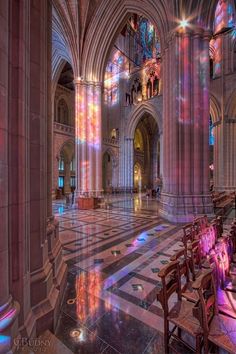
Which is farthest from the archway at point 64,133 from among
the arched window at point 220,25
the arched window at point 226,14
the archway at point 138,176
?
the arched window at point 226,14

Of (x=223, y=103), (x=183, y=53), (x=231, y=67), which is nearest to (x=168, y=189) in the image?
Answer: (x=183, y=53)

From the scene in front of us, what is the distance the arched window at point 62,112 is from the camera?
25656 mm

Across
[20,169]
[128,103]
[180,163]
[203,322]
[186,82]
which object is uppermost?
[128,103]

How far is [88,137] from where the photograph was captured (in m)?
14.3

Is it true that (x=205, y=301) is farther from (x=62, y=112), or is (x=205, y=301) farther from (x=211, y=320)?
(x=62, y=112)

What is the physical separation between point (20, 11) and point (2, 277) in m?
2.70

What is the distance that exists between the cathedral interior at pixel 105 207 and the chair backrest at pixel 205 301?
14 millimetres

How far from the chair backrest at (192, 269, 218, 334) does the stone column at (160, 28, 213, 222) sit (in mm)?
6980

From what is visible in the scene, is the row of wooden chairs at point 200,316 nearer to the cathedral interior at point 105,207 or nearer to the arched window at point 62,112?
the cathedral interior at point 105,207

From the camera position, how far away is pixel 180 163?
886cm

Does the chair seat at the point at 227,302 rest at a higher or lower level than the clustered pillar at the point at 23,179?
lower

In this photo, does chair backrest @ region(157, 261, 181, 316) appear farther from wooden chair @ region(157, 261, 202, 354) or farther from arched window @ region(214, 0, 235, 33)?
arched window @ region(214, 0, 235, 33)

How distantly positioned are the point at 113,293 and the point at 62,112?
26250 mm

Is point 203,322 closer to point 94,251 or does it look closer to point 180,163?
point 94,251
